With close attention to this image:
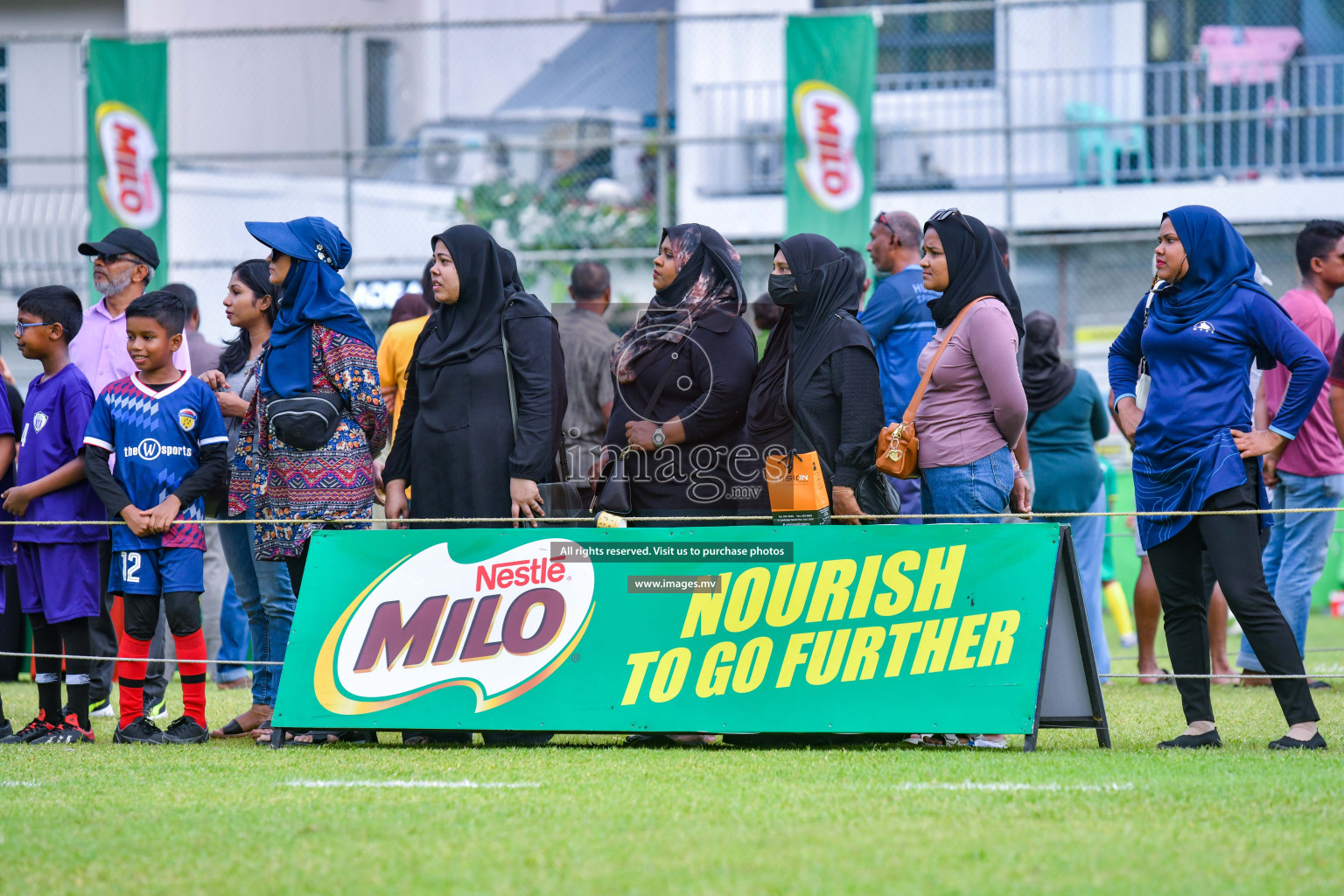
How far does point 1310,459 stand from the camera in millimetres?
7230

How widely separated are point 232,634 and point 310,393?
9.71 ft

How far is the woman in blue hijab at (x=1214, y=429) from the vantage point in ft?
17.0

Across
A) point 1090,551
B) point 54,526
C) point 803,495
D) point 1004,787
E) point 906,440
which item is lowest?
point 1004,787

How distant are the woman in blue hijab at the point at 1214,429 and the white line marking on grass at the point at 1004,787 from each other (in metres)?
1.10

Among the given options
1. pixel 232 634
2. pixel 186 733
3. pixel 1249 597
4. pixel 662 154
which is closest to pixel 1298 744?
pixel 1249 597

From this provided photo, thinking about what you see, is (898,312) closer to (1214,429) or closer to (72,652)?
(1214,429)

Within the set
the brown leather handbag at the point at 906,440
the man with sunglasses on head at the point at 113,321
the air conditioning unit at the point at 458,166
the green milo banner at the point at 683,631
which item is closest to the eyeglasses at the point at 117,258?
the man with sunglasses on head at the point at 113,321

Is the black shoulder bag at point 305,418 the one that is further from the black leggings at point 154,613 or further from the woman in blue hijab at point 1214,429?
the woman in blue hijab at point 1214,429

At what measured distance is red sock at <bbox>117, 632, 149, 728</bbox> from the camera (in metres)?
5.80

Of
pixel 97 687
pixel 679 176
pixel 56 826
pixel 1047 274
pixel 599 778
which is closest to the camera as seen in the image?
pixel 56 826

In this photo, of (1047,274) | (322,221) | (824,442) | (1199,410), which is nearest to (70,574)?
(322,221)

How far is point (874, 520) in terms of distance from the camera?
561cm

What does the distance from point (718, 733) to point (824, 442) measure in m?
1.22

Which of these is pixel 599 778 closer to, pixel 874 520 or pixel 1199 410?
pixel 874 520
